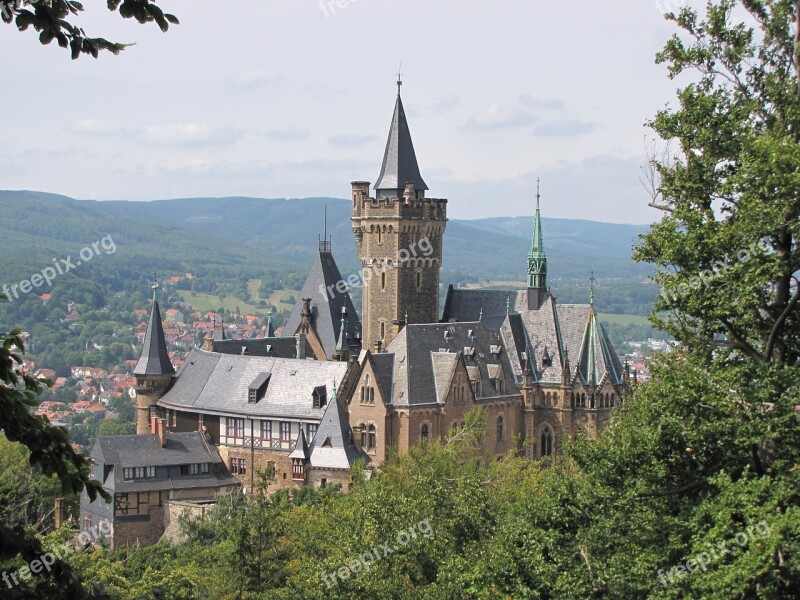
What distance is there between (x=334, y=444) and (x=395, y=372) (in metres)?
5.64

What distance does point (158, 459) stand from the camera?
2950 inches

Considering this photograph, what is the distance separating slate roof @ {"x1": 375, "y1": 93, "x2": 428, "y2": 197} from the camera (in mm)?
85938

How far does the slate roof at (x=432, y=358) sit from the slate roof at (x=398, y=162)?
37.0ft

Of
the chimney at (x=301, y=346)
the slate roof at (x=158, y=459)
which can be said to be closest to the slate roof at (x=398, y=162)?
the chimney at (x=301, y=346)

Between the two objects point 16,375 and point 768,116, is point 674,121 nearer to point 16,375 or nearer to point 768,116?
point 768,116

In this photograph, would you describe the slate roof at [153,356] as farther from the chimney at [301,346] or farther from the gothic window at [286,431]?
the gothic window at [286,431]

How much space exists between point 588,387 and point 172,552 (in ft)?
115

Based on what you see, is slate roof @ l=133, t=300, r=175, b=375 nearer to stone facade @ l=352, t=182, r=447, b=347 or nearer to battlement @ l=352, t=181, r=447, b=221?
stone facade @ l=352, t=182, r=447, b=347

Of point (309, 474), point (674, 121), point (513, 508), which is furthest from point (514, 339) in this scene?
point (674, 121)

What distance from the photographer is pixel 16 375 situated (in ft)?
48.9

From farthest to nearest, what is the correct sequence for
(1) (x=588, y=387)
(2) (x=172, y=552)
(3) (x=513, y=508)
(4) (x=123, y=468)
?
(1) (x=588, y=387), (4) (x=123, y=468), (2) (x=172, y=552), (3) (x=513, y=508)

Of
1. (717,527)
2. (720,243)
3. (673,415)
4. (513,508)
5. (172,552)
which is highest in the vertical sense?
(720,243)

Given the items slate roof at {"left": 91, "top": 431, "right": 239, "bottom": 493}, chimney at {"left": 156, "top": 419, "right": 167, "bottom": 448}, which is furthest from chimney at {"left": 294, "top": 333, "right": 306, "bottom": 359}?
chimney at {"left": 156, "top": 419, "right": 167, "bottom": 448}

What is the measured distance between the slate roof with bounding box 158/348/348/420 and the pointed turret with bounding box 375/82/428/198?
45.1 feet
